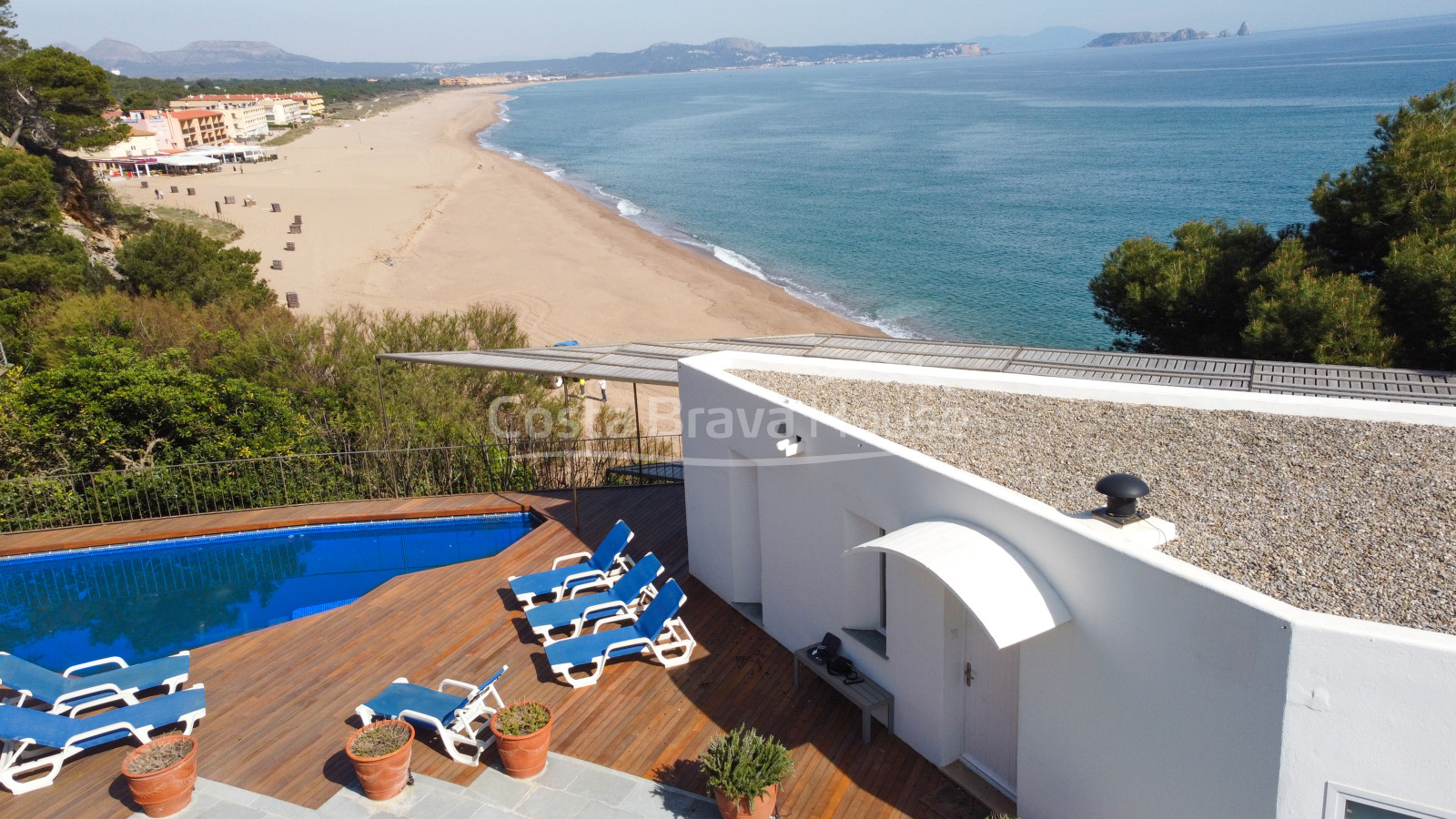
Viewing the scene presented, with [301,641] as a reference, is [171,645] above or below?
below

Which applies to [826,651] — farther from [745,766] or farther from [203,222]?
[203,222]

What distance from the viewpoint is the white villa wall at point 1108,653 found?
4289 millimetres

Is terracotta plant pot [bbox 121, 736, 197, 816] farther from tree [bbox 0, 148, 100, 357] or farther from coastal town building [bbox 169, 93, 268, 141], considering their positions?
coastal town building [bbox 169, 93, 268, 141]

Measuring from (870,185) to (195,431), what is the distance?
52729 millimetres

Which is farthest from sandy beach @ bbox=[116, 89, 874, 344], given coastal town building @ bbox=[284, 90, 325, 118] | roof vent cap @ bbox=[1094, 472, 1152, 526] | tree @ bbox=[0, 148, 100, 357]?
coastal town building @ bbox=[284, 90, 325, 118]

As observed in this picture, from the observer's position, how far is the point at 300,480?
46.4 ft

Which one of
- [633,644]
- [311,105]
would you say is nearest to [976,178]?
[633,644]

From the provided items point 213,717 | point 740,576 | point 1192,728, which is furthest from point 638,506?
point 1192,728

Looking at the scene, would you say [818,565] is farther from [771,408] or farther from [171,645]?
[171,645]

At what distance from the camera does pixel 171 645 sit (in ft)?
36.3

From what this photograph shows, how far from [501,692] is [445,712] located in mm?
920

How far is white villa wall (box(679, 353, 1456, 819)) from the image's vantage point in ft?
14.1

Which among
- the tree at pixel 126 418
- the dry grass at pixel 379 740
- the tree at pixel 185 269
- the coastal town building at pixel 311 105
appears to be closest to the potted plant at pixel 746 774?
the dry grass at pixel 379 740

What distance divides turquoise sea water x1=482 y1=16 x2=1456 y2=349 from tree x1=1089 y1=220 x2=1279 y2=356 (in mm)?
12622
